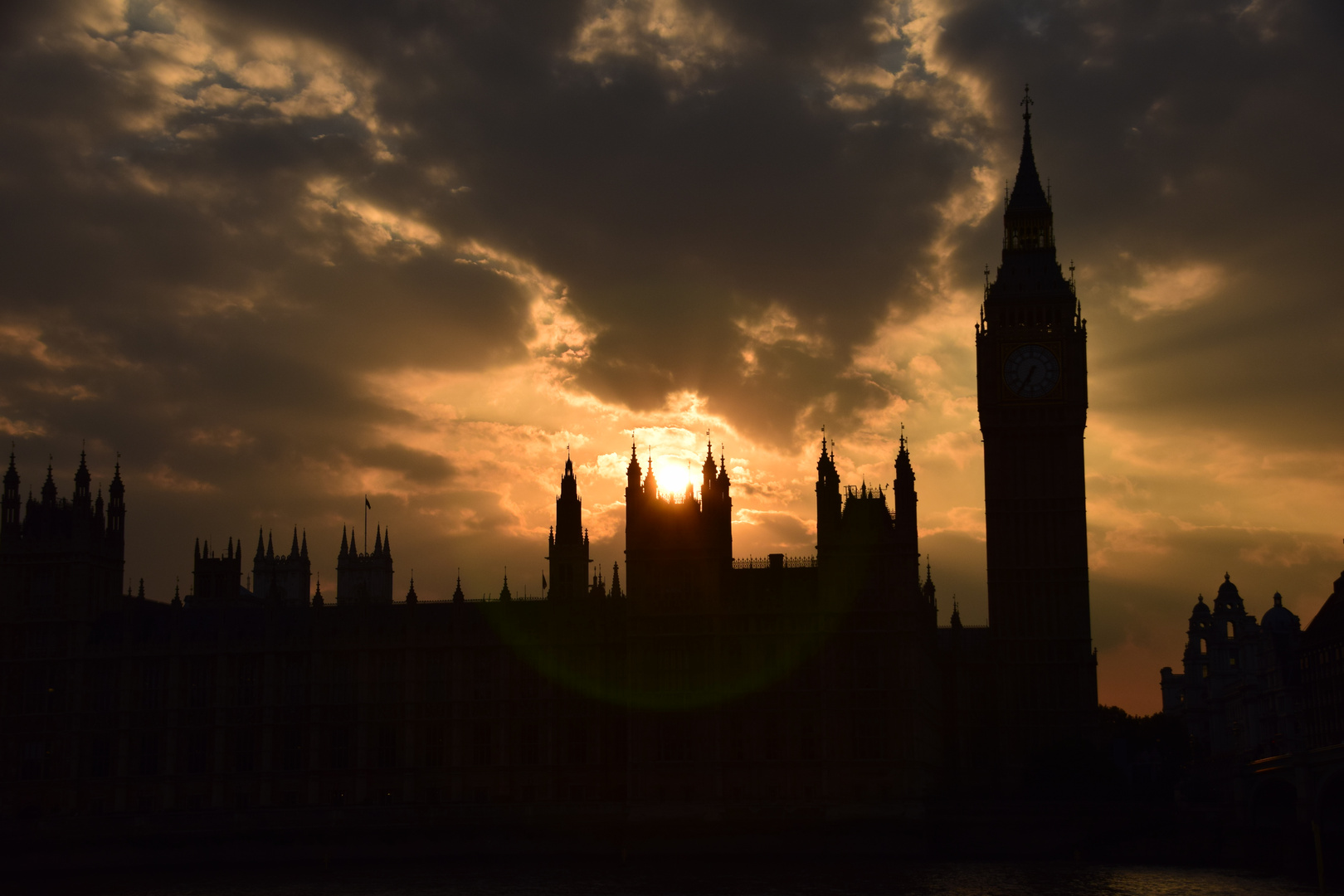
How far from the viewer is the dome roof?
149m

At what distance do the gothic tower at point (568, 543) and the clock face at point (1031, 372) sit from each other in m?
42.8

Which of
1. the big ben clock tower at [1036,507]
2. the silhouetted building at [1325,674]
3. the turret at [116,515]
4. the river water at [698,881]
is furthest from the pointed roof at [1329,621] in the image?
the turret at [116,515]

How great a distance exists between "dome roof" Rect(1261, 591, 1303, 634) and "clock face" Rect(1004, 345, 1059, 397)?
107 ft

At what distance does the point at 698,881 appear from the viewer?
87.6 meters

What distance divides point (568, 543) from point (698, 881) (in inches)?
2619

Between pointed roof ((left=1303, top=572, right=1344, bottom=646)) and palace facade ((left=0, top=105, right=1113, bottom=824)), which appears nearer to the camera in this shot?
palace facade ((left=0, top=105, right=1113, bottom=824))

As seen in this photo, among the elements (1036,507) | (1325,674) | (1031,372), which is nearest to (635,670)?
(1036,507)

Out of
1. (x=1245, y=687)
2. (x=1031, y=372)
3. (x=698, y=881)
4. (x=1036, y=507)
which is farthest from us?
(x=1245, y=687)

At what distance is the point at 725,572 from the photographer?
11369 cm

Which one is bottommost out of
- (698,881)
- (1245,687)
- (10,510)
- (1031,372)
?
(698,881)

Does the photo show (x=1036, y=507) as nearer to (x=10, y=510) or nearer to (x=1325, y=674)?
(x=1325, y=674)

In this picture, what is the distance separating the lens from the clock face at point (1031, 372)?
142 m

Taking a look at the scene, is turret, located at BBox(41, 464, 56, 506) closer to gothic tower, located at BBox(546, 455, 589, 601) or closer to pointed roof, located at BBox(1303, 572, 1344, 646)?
gothic tower, located at BBox(546, 455, 589, 601)

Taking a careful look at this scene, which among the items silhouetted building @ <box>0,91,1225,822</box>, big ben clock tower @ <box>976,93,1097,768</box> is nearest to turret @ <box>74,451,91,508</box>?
silhouetted building @ <box>0,91,1225,822</box>
